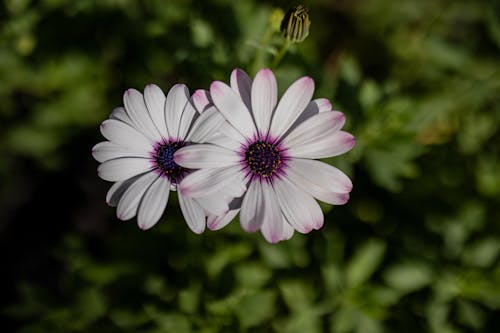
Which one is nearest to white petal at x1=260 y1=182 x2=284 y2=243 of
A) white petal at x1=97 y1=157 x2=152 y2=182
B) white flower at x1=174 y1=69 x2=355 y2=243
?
white flower at x1=174 y1=69 x2=355 y2=243

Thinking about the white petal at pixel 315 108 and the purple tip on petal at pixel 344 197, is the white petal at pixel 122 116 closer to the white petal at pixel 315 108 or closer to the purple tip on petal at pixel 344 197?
the white petal at pixel 315 108

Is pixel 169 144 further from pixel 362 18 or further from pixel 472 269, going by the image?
pixel 362 18

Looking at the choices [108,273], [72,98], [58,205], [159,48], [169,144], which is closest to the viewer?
[169,144]

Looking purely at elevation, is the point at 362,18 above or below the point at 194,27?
above

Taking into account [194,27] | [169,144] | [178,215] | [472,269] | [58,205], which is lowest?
[472,269]

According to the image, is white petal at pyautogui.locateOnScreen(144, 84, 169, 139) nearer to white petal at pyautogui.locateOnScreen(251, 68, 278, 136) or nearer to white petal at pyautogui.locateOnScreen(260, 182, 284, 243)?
white petal at pyautogui.locateOnScreen(251, 68, 278, 136)

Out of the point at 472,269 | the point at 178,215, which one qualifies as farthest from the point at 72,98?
the point at 472,269

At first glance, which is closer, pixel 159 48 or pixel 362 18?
pixel 159 48

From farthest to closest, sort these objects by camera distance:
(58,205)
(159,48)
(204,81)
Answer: (58,205)
(159,48)
(204,81)
